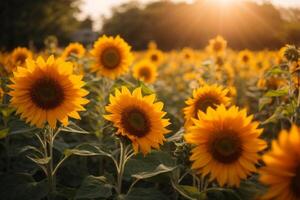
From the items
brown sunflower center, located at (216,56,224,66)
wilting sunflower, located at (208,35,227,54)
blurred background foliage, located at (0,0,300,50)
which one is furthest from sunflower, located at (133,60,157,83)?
blurred background foliage, located at (0,0,300,50)

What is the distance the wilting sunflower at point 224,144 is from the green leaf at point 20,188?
1.02m

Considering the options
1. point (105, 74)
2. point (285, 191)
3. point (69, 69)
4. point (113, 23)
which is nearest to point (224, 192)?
point (285, 191)

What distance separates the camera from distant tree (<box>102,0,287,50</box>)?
24.6 meters

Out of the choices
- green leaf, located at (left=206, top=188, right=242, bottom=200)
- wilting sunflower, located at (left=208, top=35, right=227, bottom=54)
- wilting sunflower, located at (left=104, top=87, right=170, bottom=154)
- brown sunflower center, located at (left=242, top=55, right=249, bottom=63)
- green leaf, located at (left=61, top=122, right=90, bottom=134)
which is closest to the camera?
green leaf, located at (left=206, top=188, right=242, bottom=200)

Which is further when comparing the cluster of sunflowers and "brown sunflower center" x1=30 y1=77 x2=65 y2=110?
"brown sunflower center" x1=30 y1=77 x2=65 y2=110

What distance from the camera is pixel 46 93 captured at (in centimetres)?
286

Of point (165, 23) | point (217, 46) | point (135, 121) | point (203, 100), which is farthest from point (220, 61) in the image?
point (165, 23)

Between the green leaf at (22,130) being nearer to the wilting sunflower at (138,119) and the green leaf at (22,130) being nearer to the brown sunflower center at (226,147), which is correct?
the wilting sunflower at (138,119)

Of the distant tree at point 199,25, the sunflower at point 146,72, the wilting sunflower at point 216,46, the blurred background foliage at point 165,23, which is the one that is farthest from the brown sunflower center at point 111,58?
the distant tree at point 199,25

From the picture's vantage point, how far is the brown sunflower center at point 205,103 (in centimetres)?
320

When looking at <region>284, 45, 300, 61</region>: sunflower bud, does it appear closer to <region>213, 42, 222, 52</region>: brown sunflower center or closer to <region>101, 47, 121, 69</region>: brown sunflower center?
<region>101, 47, 121, 69</region>: brown sunflower center

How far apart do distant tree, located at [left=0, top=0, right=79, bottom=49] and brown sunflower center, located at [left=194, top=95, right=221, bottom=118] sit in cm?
2511

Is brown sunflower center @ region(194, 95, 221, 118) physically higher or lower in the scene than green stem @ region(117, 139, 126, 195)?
higher

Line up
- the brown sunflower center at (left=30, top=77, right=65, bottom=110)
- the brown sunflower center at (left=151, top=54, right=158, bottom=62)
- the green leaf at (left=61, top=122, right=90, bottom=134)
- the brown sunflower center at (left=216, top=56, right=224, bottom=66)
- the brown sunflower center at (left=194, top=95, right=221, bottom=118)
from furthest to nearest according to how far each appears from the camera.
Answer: the brown sunflower center at (left=151, top=54, right=158, bottom=62) < the brown sunflower center at (left=216, top=56, right=224, bottom=66) < the brown sunflower center at (left=194, top=95, right=221, bottom=118) < the green leaf at (left=61, top=122, right=90, bottom=134) < the brown sunflower center at (left=30, top=77, right=65, bottom=110)
